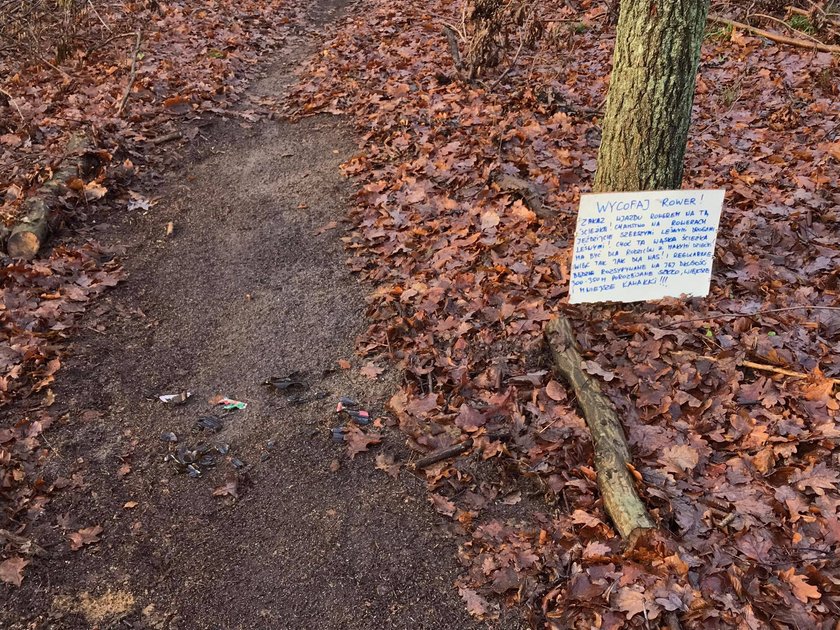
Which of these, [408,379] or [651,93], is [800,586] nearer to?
[408,379]

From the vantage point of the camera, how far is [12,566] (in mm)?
2824

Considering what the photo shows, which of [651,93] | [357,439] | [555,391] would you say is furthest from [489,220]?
[357,439]

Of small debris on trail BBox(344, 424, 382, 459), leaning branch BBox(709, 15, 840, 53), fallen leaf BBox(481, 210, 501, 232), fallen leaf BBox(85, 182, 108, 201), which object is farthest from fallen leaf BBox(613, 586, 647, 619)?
leaning branch BBox(709, 15, 840, 53)

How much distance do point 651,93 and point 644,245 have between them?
2.87 feet

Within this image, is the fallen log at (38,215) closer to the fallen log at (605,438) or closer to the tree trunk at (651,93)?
the fallen log at (605,438)

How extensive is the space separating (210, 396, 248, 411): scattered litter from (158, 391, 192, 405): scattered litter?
0.17 meters

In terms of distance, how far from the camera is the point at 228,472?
3367mm

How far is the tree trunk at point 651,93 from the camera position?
3.25m

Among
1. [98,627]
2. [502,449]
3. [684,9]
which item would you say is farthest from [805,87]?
[98,627]

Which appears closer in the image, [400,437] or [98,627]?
[98,627]

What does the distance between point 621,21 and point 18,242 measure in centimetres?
487

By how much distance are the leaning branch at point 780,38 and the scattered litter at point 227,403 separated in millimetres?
6816

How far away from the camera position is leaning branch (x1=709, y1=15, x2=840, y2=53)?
645 centimetres

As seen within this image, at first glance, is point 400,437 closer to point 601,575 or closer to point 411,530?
point 411,530
